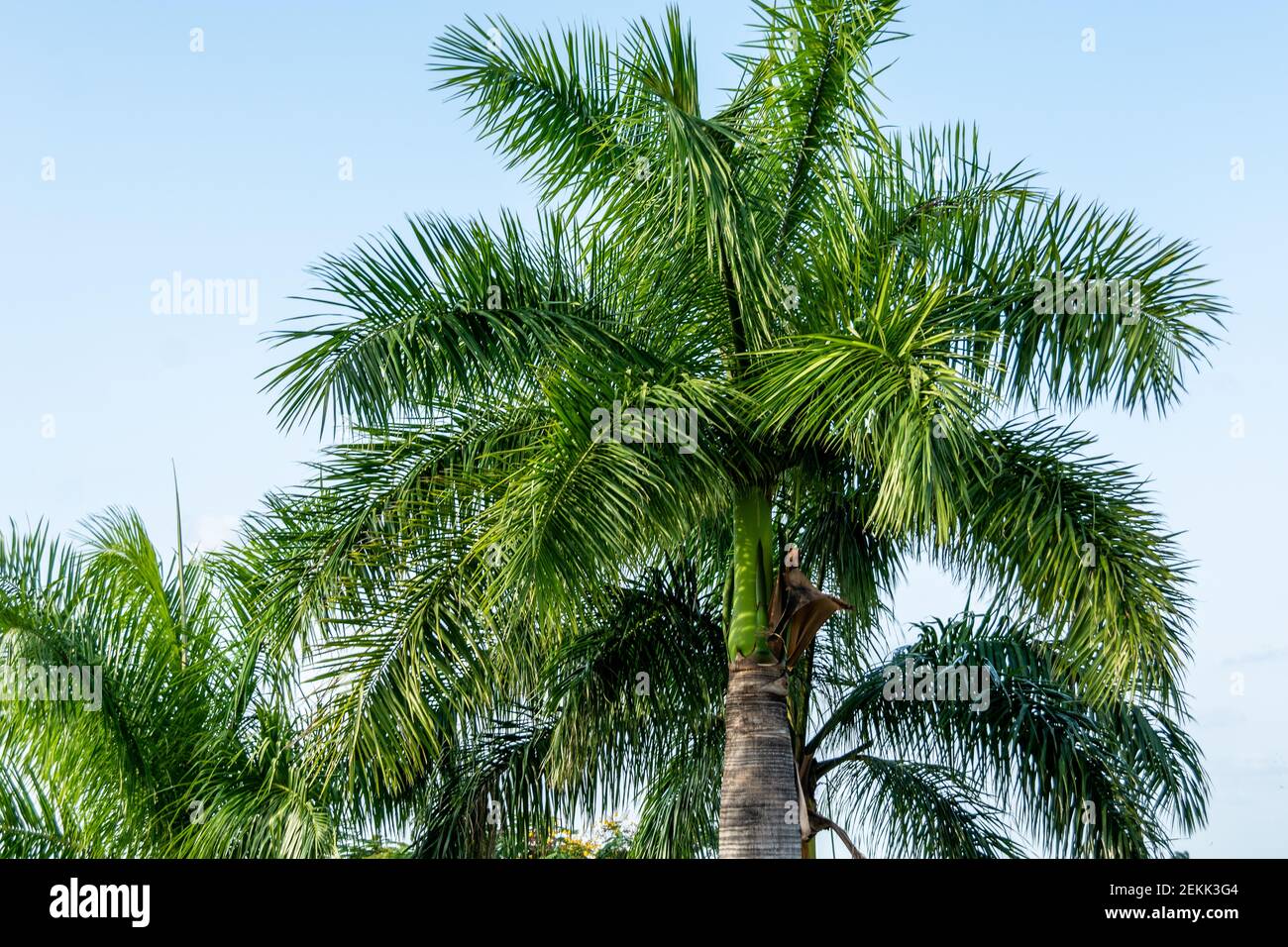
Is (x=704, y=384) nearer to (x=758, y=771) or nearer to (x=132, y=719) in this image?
(x=758, y=771)

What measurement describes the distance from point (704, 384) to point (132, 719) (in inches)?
219

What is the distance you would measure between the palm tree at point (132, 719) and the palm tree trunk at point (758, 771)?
2886mm

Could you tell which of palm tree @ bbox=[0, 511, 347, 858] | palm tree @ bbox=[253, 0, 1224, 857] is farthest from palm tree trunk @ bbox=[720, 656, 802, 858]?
palm tree @ bbox=[0, 511, 347, 858]

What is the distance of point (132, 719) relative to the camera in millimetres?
10109

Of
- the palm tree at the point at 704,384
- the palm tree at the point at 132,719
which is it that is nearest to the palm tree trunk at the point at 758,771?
the palm tree at the point at 704,384

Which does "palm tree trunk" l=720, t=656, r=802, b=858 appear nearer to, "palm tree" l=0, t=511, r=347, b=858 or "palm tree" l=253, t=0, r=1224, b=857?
"palm tree" l=253, t=0, r=1224, b=857

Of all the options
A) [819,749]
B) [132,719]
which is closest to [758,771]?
[819,749]

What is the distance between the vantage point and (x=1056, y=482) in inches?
326

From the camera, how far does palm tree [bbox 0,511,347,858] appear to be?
9.48 metres

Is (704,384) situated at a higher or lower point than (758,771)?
higher

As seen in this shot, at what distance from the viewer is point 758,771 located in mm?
8914

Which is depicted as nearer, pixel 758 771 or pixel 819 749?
pixel 758 771

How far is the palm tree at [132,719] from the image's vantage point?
9477 mm

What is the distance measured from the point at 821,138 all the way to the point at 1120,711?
221 inches
